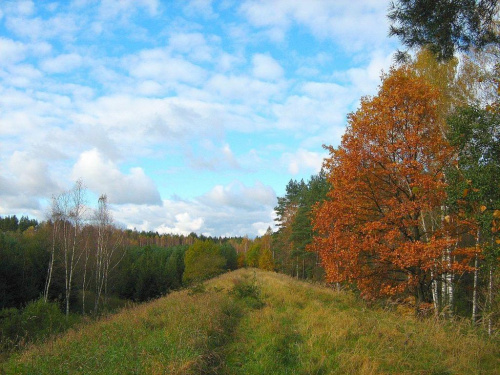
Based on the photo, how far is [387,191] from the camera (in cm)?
1222

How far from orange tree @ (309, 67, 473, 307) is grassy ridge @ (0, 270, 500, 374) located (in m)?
2.36

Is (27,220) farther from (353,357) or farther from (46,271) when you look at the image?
(353,357)

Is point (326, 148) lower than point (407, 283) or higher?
higher

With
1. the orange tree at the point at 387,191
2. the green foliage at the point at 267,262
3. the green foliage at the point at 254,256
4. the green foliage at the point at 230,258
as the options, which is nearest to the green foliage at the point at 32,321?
the orange tree at the point at 387,191

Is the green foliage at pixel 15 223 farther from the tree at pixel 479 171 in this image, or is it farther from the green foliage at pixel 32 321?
the tree at pixel 479 171

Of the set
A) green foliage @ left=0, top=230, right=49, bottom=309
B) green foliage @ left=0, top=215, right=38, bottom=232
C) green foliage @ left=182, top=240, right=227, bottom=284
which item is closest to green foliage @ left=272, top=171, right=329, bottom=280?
green foliage @ left=182, top=240, right=227, bottom=284

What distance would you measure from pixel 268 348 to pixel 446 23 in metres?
7.62

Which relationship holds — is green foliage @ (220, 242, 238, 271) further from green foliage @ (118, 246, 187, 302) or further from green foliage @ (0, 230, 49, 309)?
green foliage @ (0, 230, 49, 309)

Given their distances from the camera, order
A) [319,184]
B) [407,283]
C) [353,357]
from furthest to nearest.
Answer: [319,184], [407,283], [353,357]

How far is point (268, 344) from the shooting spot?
7.24 meters

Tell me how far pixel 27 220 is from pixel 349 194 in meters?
96.4

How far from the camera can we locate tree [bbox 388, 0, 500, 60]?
21.8 ft

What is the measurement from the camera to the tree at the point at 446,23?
21.8 feet

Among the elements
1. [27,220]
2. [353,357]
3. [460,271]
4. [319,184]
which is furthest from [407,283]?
[27,220]
